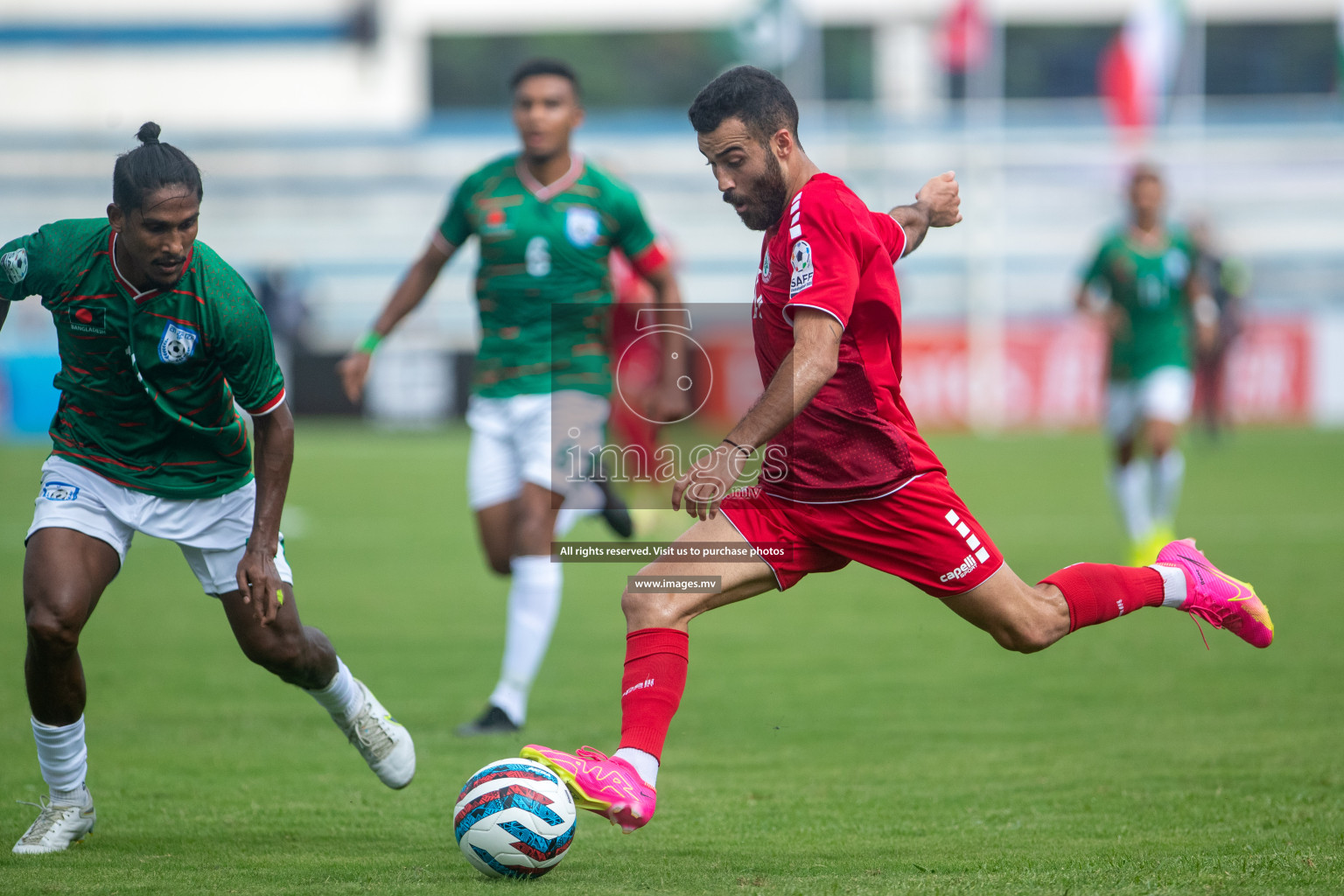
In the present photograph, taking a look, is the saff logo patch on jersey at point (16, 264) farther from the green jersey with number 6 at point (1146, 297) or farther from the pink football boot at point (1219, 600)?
the green jersey with number 6 at point (1146, 297)

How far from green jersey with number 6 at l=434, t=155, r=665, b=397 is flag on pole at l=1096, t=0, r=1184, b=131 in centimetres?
2106

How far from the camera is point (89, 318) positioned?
454cm

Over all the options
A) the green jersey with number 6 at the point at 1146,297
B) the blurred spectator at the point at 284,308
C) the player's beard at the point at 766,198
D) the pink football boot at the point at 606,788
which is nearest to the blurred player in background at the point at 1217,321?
the green jersey with number 6 at the point at 1146,297

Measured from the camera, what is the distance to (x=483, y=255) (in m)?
6.97

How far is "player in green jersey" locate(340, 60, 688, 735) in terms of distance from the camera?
6.71m

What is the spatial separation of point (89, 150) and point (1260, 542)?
111ft

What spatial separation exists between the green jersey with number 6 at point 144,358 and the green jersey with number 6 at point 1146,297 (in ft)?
25.0

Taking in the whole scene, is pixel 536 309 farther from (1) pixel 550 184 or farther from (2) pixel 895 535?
(2) pixel 895 535

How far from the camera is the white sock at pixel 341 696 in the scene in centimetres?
500

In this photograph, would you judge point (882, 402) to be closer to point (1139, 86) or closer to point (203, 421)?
point (203, 421)

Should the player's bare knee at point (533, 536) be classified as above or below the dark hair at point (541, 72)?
below

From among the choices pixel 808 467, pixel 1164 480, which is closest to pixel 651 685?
pixel 808 467

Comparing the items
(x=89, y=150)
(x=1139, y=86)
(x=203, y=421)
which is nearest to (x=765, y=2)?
(x=1139, y=86)

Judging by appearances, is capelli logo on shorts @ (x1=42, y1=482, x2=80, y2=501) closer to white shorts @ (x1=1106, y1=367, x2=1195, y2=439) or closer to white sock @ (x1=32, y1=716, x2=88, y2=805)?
white sock @ (x1=32, y1=716, x2=88, y2=805)
